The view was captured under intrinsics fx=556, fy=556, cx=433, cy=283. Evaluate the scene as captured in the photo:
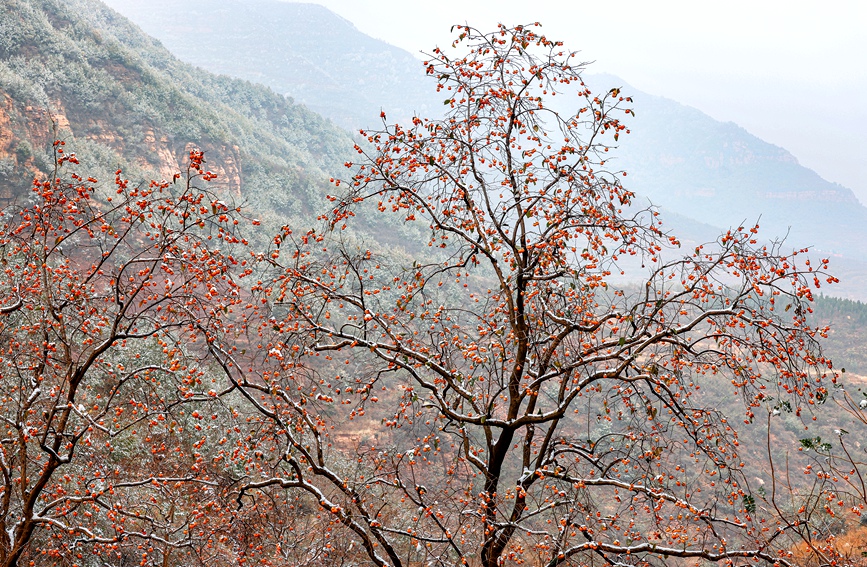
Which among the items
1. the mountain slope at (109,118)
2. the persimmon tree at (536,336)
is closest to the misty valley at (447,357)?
the persimmon tree at (536,336)

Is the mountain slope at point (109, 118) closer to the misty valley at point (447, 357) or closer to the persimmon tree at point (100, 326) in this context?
the misty valley at point (447, 357)

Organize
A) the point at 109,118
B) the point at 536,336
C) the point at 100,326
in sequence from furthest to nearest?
the point at 109,118 → the point at 100,326 → the point at 536,336

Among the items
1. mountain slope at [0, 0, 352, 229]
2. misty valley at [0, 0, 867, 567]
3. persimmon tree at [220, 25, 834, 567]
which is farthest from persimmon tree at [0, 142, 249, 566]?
mountain slope at [0, 0, 352, 229]

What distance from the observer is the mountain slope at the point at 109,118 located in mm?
25359

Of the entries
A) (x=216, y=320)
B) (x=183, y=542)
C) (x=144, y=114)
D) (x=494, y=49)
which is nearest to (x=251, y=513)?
(x=183, y=542)

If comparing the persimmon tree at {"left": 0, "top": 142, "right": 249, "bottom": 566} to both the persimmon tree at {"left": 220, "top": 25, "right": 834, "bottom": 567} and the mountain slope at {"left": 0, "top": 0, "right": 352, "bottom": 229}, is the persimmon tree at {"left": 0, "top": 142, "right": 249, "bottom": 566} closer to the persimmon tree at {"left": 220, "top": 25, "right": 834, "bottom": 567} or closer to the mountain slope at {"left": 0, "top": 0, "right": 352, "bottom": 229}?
the persimmon tree at {"left": 220, "top": 25, "right": 834, "bottom": 567}

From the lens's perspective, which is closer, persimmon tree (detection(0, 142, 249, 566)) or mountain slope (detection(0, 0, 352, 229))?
persimmon tree (detection(0, 142, 249, 566))

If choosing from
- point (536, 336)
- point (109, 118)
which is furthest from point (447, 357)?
point (109, 118)

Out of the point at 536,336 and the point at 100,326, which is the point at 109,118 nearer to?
the point at 100,326

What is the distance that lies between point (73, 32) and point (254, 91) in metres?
31.1

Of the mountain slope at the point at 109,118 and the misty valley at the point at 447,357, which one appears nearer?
the misty valley at the point at 447,357

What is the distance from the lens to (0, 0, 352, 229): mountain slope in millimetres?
25359

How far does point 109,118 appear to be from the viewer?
3338 cm

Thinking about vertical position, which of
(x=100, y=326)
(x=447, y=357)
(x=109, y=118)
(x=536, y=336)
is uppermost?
(x=536, y=336)
